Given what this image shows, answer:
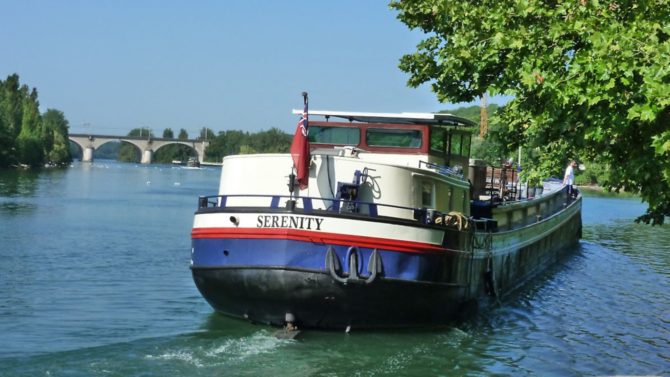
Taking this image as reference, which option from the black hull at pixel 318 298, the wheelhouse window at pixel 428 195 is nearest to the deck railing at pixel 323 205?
the wheelhouse window at pixel 428 195

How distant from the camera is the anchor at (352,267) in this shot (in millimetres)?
15047

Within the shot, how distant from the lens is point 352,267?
1511 centimetres

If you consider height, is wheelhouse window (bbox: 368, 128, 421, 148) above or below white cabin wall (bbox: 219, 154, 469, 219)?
above

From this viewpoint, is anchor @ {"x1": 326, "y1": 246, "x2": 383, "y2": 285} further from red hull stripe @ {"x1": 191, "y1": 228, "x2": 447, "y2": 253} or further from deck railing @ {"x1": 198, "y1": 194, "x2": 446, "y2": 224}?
deck railing @ {"x1": 198, "y1": 194, "x2": 446, "y2": 224}

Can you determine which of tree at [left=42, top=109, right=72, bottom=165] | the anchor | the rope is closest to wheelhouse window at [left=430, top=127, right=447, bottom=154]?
the rope

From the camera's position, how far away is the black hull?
15227 millimetres

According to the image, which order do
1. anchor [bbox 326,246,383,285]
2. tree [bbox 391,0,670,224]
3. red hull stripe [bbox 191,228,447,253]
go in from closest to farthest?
tree [bbox 391,0,670,224] → anchor [bbox 326,246,383,285] → red hull stripe [bbox 191,228,447,253]

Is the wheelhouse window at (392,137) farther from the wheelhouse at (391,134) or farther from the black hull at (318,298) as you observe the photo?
the black hull at (318,298)

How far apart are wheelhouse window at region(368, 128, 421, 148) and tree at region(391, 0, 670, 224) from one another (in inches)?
135

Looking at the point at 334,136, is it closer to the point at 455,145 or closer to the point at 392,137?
the point at 392,137

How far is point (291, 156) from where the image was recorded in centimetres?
1593

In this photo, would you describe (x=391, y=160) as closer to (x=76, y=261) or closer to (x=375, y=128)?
(x=375, y=128)

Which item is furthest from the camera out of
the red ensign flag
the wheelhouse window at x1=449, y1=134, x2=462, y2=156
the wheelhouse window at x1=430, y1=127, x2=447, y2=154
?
the wheelhouse window at x1=449, y1=134, x2=462, y2=156

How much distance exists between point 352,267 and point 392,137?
4.98m
